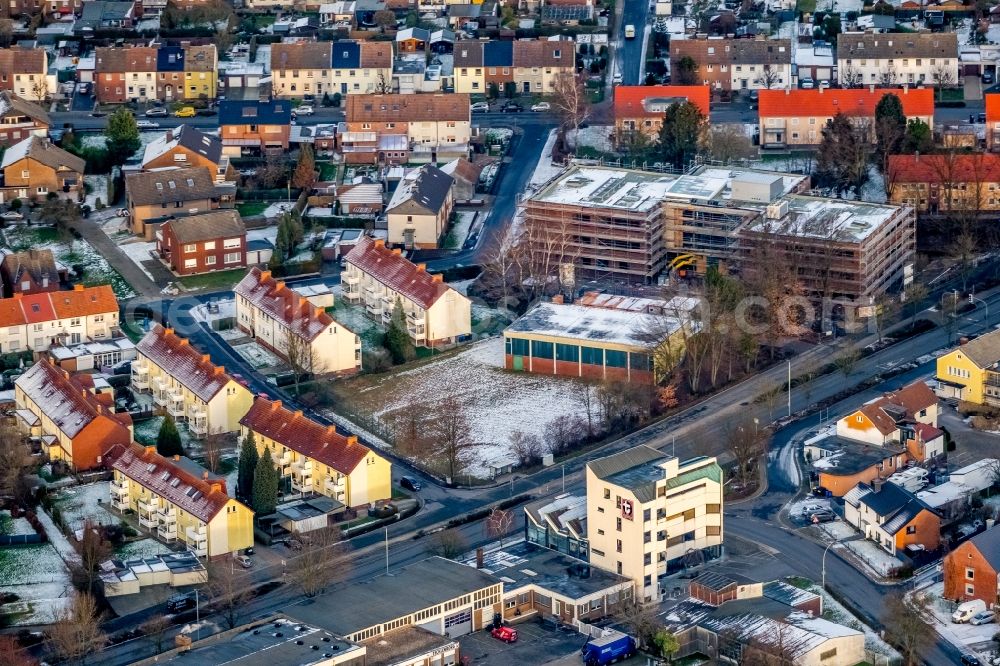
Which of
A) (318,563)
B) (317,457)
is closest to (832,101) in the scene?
(317,457)

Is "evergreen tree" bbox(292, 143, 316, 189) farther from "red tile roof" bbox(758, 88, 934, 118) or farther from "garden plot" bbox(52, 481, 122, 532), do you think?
"garden plot" bbox(52, 481, 122, 532)

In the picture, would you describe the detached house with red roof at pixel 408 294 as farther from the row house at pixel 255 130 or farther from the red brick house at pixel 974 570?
the red brick house at pixel 974 570

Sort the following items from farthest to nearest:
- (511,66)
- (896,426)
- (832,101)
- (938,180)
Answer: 1. (511,66)
2. (832,101)
3. (938,180)
4. (896,426)

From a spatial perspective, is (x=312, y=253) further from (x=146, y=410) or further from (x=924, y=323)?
→ (x=924, y=323)

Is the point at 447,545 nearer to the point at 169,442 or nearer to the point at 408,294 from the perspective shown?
the point at 169,442

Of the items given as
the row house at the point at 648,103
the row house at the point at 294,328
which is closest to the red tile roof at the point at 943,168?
the row house at the point at 648,103

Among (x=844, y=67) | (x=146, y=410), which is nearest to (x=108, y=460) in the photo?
(x=146, y=410)

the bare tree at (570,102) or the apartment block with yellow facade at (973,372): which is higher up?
the bare tree at (570,102)
